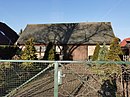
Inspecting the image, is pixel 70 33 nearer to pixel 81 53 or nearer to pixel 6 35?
pixel 81 53

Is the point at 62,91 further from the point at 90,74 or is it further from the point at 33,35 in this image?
the point at 33,35

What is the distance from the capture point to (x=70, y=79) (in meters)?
7.46

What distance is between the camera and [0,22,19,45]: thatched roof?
105 feet

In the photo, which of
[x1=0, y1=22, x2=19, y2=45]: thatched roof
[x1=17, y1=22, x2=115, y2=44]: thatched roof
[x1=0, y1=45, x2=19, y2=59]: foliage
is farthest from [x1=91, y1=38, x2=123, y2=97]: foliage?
[x1=0, y1=22, x2=19, y2=45]: thatched roof

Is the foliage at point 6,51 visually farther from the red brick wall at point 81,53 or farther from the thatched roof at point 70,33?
the red brick wall at point 81,53

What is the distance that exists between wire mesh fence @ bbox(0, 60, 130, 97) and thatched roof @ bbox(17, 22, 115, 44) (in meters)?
20.8

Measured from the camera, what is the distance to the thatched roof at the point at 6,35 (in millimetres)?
32025

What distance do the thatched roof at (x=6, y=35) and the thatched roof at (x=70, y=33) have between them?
2.48m

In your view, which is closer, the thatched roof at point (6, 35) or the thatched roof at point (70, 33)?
the thatched roof at point (70, 33)

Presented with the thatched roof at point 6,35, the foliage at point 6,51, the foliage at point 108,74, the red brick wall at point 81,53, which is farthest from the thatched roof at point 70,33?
the foliage at point 108,74

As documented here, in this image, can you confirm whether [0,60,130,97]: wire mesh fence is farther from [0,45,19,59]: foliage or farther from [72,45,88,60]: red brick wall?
[72,45,88,60]: red brick wall

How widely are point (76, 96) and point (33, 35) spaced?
25.2 m

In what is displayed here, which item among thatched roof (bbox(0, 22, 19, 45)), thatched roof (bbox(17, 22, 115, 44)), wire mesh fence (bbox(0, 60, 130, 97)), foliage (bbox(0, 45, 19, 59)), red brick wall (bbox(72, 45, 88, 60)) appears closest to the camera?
wire mesh fence (bbox(0, 60, 130, 97))

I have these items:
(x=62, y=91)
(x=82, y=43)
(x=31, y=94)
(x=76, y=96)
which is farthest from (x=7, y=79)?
(x=82, y=43)
